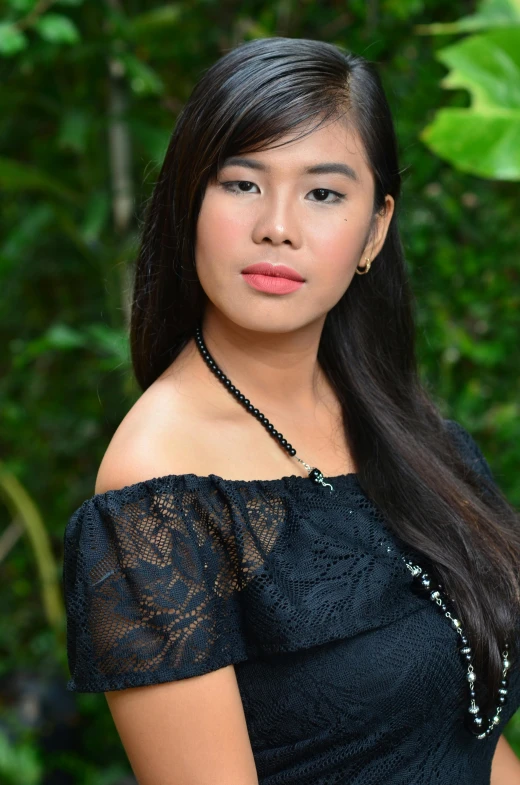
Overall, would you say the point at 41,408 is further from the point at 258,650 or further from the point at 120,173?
the point at 258,650

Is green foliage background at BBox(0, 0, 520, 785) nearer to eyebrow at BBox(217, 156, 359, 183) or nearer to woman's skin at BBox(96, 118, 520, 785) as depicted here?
woman's skin at BBox(96, 118, 520, 785)

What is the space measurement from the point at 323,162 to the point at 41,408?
199 centimetres

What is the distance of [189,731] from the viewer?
1150 millimetres

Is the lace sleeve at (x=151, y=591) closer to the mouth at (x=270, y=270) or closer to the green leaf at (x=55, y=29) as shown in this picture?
the mouth at (x=270, y=270)

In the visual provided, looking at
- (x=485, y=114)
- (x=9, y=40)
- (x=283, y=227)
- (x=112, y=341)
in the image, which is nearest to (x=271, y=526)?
(x=283, y=227)

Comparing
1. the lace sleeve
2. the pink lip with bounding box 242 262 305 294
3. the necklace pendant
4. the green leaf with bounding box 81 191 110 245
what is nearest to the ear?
the pink lip with bounding box 242 262 305 294

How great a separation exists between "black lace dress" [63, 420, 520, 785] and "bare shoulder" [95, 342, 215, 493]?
3 centimetres

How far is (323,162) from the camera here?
130 cm

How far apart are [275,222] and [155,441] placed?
1.09 feet

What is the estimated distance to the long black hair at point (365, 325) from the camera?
129cm

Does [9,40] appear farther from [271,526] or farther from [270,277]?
[271,526]

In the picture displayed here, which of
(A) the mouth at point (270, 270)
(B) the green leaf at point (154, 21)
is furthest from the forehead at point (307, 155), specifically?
(B) the green leaf at point (154, 21)

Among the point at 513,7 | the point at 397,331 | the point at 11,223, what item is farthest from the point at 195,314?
the point at 11,223

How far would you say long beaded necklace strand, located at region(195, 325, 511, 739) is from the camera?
4.48 feet
